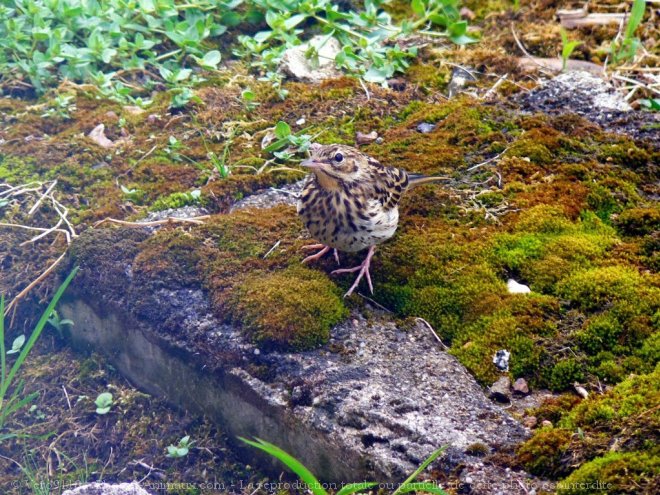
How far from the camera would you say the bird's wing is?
4215 millimetres

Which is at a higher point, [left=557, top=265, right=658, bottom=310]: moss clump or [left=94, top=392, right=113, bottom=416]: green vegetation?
[left=557, top=265, right=658, bottom=310]: moss clump

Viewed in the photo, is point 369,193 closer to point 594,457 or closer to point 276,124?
point 276,124

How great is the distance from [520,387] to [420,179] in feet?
5.09

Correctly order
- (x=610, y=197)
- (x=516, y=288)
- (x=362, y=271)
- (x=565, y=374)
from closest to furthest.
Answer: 1. (x=565, y=374)
2. (x=516, y=288)
3. (x=362, y=271)
4. (x=610, y=197)

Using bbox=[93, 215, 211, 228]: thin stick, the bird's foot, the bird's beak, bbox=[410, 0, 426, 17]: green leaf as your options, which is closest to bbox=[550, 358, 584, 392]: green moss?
the bird's foot

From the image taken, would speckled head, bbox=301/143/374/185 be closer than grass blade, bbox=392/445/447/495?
No

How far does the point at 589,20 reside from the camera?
21.7 feet

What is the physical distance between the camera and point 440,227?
4496 millimetres

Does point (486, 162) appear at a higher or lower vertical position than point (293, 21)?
lower

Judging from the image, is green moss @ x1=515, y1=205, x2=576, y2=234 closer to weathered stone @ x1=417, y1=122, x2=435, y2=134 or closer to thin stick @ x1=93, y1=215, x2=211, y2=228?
weathered stone @ x1=417, y1=122, x2=435, y2=134

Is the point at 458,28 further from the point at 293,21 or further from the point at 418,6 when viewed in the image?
the point at 293,21

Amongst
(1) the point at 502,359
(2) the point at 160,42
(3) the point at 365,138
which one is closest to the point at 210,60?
(2) the point at 160,42

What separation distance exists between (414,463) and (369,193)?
1545 millimetres

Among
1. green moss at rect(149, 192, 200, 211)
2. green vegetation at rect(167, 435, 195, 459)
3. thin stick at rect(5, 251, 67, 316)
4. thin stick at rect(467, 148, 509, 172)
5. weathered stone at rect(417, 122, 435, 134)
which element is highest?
thin stick at rect(467, 148, 509, 172)
